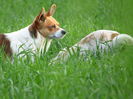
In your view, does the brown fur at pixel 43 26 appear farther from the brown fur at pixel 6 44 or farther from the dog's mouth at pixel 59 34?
the brown fur at pixel 6 44

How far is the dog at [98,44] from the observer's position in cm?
648

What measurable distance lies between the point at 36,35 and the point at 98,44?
59.3 inches

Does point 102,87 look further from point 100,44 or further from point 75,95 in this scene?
point 100,44

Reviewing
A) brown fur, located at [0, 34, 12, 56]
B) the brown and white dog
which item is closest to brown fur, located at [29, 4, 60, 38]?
the brown and white dog

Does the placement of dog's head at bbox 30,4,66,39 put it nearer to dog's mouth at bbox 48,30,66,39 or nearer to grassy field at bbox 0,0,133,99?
dog's mouth at bbox 48,30,66,39

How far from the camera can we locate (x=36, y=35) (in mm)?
8023

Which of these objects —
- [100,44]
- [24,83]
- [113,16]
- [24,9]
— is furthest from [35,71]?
[24,9]

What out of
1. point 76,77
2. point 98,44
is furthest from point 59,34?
point 76,77

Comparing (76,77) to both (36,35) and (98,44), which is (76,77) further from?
(36,35)

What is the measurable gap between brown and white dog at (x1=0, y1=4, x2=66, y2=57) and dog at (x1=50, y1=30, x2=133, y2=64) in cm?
91

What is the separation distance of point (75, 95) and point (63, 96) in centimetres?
20

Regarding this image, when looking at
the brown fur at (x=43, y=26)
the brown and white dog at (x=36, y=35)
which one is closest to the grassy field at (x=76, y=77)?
the brown and white dog at (x=36, y=35)

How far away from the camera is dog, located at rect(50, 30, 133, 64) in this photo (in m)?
6.48

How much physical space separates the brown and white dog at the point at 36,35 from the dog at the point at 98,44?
909 mm
